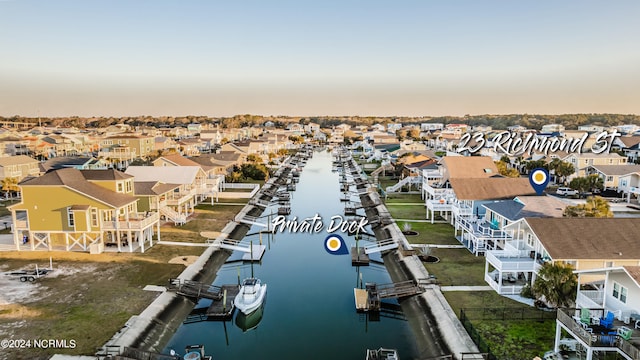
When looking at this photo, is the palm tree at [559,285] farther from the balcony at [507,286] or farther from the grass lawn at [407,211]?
the grass lawn at [407,211]

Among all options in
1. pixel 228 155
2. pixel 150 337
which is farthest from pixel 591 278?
pixel 228 155

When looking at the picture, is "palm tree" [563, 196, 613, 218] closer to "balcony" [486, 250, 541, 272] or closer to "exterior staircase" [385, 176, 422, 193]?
"balcony" [486, 250, 541, 272]

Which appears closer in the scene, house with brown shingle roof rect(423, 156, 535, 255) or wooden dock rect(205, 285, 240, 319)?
wooden dock rect(205, 285, 240, 319)

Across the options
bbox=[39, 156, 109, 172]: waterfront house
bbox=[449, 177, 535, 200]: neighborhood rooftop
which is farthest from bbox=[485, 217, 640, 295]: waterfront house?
bbox=[39, 156, 109, 172]: waterfront house

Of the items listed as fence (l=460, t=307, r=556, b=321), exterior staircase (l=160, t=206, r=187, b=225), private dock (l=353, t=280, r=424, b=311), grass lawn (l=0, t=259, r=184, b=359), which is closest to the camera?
grass lawn (l=0, t=259, r=184, b=359)

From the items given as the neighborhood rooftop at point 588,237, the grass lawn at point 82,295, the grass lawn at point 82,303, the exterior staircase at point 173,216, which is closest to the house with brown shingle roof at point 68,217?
the grass lawn at point 82,295

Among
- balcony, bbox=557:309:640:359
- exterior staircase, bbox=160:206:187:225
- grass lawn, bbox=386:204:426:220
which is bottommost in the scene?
grass lawn, bbox=386:204:426:220
